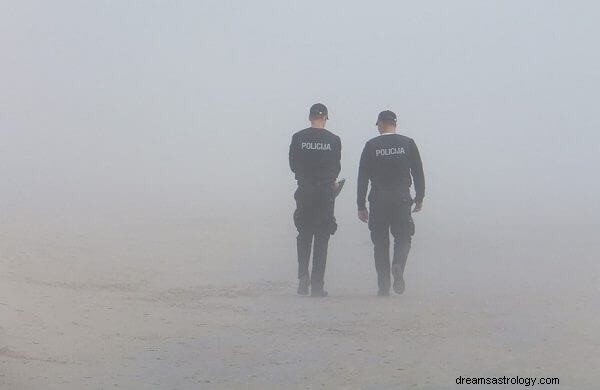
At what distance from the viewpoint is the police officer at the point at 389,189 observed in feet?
36.6

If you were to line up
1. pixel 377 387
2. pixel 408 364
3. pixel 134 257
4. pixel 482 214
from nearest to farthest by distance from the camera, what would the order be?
pixel 377 387, pixel 408 364, pixel 134 257, pixel 482 214

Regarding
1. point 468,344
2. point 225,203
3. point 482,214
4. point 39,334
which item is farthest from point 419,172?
point 225,203

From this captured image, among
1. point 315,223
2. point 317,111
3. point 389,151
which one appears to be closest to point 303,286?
point 315,223

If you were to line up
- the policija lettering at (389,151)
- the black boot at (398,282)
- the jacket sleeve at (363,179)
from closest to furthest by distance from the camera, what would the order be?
the black boot at (398,282) < the policija lettering at (389,151) < the jacket sleeve at (363,179)

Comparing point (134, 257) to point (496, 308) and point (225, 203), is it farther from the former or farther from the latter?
point (225, 203)

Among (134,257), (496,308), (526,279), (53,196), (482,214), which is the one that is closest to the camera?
(496,308)

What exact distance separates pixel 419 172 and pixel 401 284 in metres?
0.95

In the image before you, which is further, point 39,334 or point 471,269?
point 471,269

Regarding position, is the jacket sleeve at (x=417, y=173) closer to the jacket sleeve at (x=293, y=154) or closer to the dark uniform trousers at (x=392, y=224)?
the dark uniform trousers at (x=392, y=224)

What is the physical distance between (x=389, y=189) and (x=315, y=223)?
0.70 meters

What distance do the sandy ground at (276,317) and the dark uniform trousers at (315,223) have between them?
0.96 feet

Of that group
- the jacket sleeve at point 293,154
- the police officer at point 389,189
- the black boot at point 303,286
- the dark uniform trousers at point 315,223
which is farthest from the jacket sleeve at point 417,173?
the black boot at point 303,286

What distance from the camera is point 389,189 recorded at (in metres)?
11.3

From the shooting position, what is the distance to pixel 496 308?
395 inches
